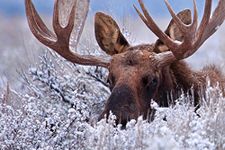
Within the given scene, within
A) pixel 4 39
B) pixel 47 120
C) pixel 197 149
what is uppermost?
pixel 4 39

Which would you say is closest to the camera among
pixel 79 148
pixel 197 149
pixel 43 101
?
pixel 197 149

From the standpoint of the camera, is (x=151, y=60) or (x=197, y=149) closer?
(x=197, y=149)

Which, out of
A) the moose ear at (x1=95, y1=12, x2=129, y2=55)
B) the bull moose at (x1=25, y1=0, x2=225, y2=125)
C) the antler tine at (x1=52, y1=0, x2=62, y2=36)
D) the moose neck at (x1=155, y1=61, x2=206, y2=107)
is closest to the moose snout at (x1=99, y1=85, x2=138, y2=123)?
the bull moose at (x1=25, y1=0, x2=225, y2=125)

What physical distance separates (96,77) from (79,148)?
281 cm

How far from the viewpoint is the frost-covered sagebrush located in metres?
6.31

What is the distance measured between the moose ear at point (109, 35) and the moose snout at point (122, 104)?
1.08 meters

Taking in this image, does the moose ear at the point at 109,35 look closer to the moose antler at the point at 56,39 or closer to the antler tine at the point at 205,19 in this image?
the moose antler at the point at 56,39

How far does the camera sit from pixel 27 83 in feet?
34.3

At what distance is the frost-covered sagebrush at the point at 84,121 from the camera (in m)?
6.31

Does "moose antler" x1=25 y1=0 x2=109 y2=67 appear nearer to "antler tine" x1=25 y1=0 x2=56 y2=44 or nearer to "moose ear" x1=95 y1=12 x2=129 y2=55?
"antler tine" x1=25 y1=0 x2=56 y2=44

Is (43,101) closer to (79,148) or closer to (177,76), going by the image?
(177,76)

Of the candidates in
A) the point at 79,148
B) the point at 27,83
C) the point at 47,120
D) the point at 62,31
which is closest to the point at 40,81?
the point at 27,83

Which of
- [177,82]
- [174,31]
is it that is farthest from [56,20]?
[177,82]

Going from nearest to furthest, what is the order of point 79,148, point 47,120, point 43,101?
1. point 79,148
2. point 47,120
3. point 43,101
